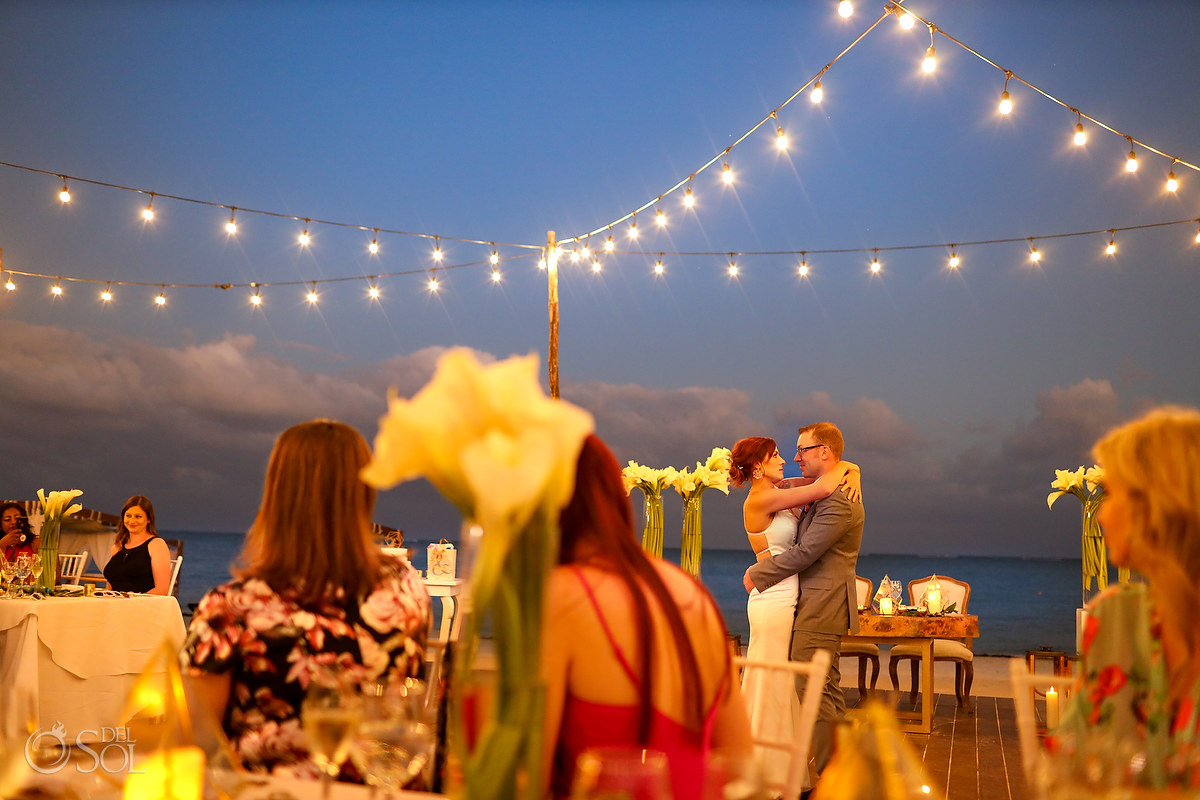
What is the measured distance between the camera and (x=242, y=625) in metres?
1.72

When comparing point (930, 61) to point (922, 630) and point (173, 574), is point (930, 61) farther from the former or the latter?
point (173, 574)

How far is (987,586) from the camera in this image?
22.2 m

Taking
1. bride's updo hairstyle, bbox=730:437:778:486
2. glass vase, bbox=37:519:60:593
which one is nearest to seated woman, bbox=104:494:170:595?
glass vase, bbox=37:519:60:593

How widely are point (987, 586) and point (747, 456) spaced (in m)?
20.7

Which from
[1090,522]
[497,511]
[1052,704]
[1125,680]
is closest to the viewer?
[497,511]

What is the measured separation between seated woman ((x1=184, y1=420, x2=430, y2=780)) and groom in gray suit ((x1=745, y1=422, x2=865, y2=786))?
2403 mm

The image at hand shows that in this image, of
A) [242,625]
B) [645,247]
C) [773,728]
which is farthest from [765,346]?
[242,625]

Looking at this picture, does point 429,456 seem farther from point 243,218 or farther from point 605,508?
point 243,218

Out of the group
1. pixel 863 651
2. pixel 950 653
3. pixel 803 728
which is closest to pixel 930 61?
pixel 803 728

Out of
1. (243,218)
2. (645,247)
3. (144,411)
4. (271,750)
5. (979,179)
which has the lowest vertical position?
(271,750)

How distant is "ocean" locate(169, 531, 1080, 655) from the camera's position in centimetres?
1634

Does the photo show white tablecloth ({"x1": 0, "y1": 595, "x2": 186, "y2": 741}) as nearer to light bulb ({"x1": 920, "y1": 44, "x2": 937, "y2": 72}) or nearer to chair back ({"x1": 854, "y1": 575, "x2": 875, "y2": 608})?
light bulb ({"x1": 920, "y1": 44, "x2": 937, "y2": 72})

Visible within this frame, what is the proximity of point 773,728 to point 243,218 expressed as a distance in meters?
12.3

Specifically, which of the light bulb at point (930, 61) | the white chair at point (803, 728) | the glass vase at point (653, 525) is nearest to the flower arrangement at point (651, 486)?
the glass vase at point (653, 525)
